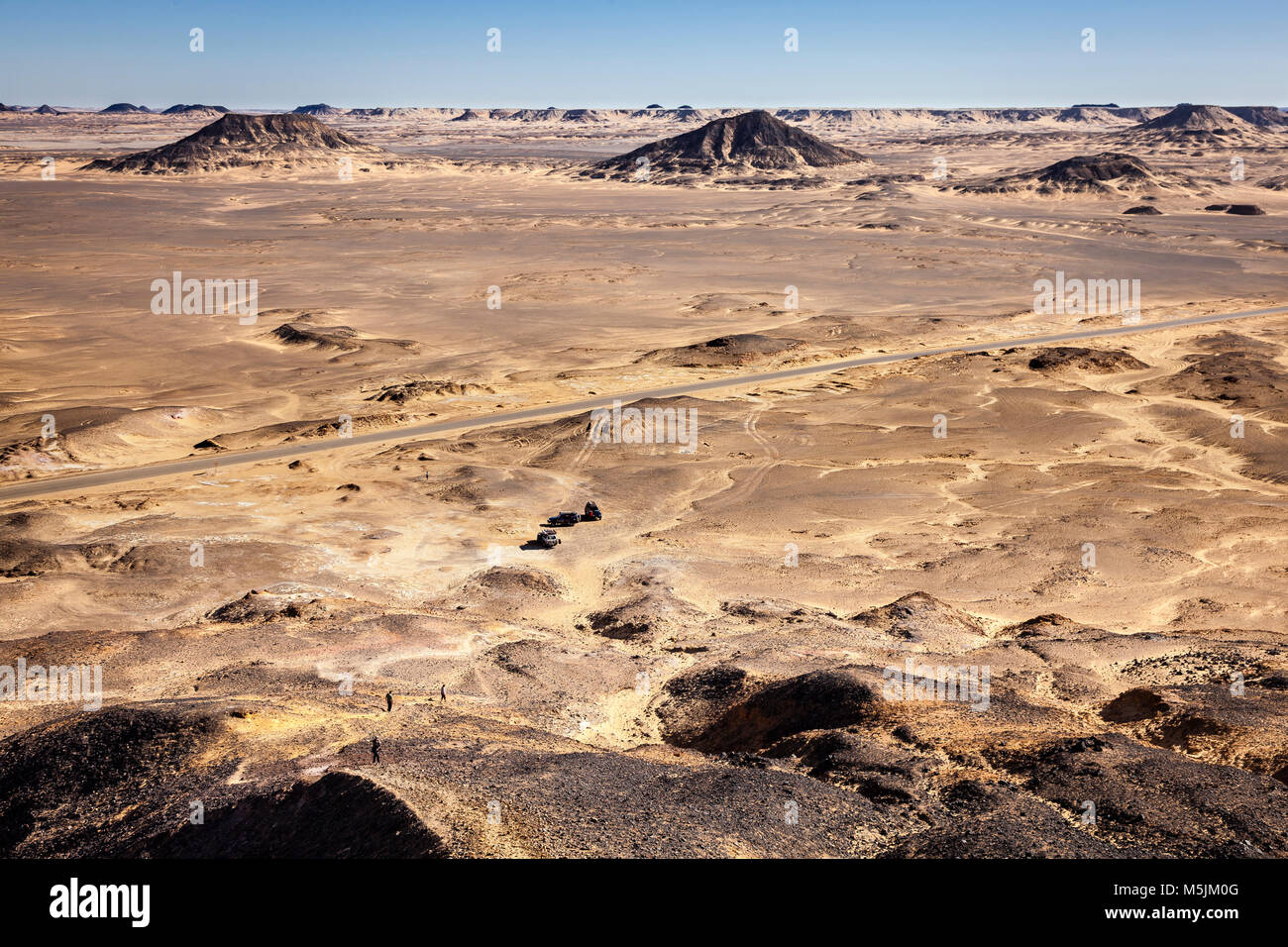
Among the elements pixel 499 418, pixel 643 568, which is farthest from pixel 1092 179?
pixel 643 568

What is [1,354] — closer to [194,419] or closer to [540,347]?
[194,419]

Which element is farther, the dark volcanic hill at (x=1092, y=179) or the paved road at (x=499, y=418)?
the dark volcanic hill at (x=1092, y=179)

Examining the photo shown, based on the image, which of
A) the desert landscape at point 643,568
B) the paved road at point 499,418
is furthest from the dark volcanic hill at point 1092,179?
the paved road at point 499,418

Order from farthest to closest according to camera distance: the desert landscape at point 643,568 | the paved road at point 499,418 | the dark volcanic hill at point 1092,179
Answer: the dark volcanic hill at point 1092,179, the paved road at point 499,418, the desert landscape at point 643,568

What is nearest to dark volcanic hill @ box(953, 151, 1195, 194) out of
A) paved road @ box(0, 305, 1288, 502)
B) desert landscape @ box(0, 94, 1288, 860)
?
desert landscape @ box(0, 94, 1288, 860)

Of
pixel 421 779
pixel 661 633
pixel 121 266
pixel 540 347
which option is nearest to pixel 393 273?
pixel 121 266

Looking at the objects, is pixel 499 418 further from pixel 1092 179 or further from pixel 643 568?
pixel 1092 179

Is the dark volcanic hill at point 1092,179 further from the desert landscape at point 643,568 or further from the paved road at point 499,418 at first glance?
the paved road at point 499,418
